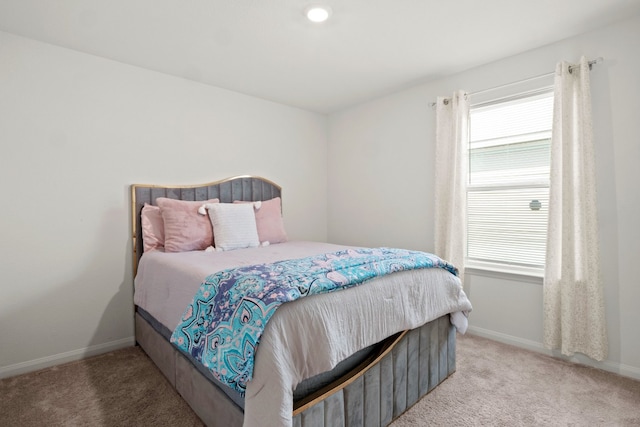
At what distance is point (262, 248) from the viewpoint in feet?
9.34

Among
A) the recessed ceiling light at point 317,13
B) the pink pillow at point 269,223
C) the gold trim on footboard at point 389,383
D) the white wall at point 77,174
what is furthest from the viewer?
the pink pillow at point 269,223

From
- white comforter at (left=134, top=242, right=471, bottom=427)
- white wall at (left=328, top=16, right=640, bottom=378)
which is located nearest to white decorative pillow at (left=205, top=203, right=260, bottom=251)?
white comforter at (left=134, top=242, right=471, bottom=427)

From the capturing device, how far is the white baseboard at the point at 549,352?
7.18 ft

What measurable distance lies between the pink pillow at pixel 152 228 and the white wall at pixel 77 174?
159 millimetres

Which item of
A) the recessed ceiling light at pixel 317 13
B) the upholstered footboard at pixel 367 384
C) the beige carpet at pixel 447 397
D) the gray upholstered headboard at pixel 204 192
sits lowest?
the beige carpet at pixel 447 397

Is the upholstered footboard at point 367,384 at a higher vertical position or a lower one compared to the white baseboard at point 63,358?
higher

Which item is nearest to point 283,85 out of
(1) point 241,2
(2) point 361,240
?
(1) point 241,2

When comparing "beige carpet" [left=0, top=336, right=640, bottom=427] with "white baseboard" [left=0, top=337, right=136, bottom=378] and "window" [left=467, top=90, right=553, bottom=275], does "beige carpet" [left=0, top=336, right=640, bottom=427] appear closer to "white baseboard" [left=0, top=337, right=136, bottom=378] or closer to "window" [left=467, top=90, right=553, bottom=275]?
"white baseboard" [left=0, top=337, right=136, bottom=378]

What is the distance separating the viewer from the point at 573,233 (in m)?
2.33

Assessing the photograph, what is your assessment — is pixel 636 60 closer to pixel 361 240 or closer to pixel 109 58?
pixel 361 240

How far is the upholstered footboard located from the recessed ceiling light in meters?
1.97

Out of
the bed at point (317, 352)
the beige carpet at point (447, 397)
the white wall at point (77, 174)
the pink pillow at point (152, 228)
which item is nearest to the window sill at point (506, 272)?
the beige carpet at point (447, 397)

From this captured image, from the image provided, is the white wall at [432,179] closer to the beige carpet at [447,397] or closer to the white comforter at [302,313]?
the beige carpet at [447,397]

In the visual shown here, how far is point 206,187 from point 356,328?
226 cm
